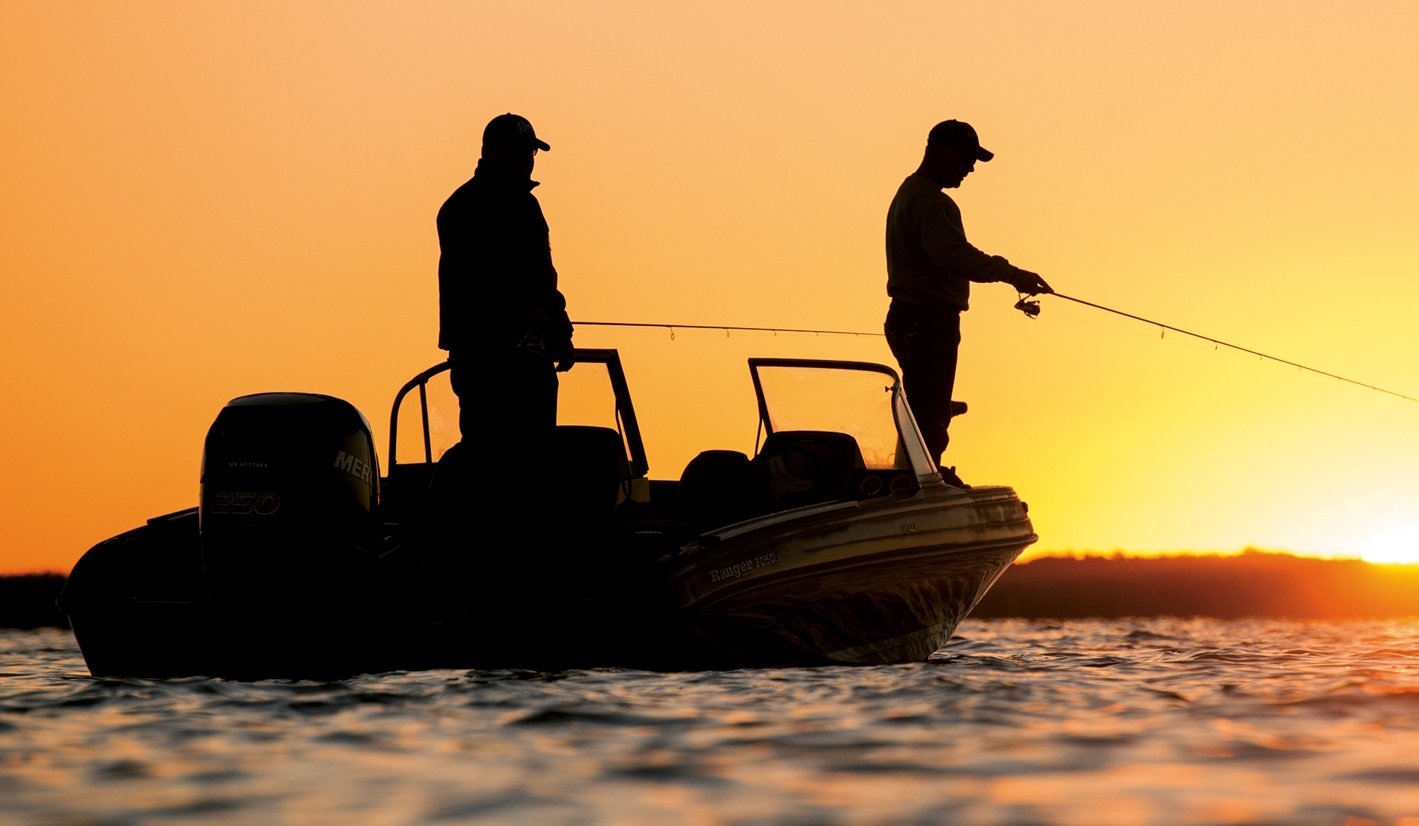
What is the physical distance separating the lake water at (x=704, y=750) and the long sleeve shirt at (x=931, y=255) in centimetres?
295

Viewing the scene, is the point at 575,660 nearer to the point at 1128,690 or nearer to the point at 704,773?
the point at 1128,690

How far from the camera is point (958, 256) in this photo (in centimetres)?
943

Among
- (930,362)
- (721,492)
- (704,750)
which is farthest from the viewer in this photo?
(930,362)

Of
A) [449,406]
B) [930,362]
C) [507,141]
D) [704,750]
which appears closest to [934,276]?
[930,362]

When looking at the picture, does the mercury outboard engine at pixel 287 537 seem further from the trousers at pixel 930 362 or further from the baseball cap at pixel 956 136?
the baseball cap at pixel 956 136

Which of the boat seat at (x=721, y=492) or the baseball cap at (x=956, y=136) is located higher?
the baseball cap at (x=956, y=136)

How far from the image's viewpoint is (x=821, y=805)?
3695mm

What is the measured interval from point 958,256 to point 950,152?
0.67 metres

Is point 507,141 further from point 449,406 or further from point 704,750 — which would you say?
point 704,750

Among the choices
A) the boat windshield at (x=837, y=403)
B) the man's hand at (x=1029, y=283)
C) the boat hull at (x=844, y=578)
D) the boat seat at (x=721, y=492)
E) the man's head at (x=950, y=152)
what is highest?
the man's head at (x=950, y=152)

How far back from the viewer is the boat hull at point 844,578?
7.36m

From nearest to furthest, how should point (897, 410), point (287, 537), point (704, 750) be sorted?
point (704, 750) < point (287, 537) < point (897, 410)

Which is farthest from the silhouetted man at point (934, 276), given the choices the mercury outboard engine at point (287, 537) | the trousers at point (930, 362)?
the mercury outboard engine at point (287, 537)

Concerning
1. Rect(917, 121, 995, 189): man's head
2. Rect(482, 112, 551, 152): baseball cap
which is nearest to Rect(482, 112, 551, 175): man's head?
Rect(482, 112, 551, 152): baseball cap
